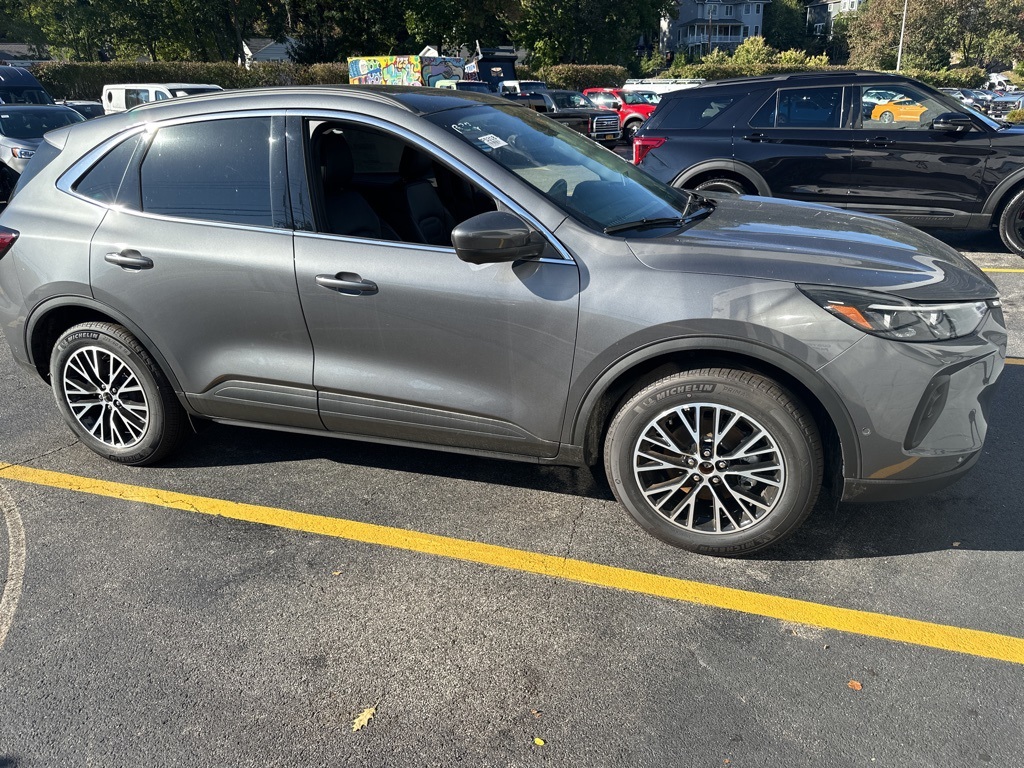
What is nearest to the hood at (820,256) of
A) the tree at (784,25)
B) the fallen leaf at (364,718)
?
the fallen leaf at (364,718)

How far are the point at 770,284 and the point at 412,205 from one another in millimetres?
1792

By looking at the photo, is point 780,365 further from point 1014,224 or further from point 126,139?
point 1014,224

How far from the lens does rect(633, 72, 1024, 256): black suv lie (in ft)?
25.5

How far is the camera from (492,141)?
136 inches

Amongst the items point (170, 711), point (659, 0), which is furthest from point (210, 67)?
point (170, 711)

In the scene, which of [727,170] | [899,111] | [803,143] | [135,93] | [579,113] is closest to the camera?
[899,111]

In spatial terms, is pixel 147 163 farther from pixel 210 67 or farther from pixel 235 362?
pixel 210 67

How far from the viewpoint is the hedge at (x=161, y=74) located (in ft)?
115

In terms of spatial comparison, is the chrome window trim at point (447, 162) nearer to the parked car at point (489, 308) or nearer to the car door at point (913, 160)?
the parked car at point (489, 308)

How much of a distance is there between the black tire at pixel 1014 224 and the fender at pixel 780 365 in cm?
629

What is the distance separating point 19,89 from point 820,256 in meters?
20.4

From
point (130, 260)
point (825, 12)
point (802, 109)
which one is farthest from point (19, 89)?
point (825, 12)

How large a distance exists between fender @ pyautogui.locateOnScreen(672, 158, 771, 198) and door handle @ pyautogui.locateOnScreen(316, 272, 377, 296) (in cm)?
589

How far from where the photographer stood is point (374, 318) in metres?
3.36
